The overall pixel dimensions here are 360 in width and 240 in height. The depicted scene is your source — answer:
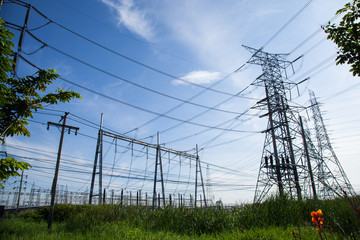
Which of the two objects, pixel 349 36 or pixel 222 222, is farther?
pixel 222 222

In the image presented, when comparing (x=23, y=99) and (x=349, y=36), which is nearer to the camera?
(x=349, y=36)

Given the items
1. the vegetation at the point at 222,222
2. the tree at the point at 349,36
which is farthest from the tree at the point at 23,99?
the tree at the point at 349,36

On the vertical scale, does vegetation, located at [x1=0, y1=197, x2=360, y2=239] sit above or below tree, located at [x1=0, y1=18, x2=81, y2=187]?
below

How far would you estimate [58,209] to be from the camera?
16.9m

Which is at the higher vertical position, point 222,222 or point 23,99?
point 23,99

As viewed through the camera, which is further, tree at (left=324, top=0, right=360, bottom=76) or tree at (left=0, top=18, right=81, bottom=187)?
tree at (left=0, top=18, right=81, bottom=187)

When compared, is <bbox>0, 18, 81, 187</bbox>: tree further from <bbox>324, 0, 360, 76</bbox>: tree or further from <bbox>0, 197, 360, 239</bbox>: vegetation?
<bbox>324, 0, 360, 76</bbox>: tree

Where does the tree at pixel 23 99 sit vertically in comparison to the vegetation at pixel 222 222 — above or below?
above

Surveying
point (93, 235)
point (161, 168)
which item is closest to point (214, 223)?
point (93, 235)

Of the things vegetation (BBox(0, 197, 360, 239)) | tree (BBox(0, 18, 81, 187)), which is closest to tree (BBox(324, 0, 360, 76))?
vegetation (BBox(0, 197, 360, 239))

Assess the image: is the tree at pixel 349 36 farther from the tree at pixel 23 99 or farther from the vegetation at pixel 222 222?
the tree at pixel 23 99

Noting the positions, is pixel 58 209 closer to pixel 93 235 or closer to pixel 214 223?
pixel 93 235

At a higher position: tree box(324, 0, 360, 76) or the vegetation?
tree box(324, 0, 360, 76)

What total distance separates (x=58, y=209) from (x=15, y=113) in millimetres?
13341
